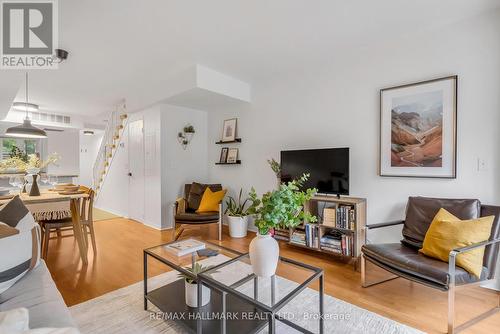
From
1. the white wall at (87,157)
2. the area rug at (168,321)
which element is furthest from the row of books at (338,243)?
the white wall at (87,157)

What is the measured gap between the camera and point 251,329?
4.93 ft

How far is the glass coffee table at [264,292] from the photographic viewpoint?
125cm

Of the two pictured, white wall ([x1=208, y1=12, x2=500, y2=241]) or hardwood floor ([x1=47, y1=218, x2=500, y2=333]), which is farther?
white wall ([x1=208, y1=12, x2=500, y2=241])

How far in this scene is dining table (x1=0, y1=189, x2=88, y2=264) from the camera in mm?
2562

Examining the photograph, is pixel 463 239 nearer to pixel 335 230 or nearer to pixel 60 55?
pixel 335 230

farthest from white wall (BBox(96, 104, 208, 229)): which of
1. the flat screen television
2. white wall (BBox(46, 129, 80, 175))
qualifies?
white wall (BBox(46, 129, 80, 175))

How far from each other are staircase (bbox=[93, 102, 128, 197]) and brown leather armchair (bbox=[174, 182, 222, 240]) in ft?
7.53

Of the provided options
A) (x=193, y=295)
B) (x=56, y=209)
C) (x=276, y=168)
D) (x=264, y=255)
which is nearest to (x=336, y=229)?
(x=276, y=168)

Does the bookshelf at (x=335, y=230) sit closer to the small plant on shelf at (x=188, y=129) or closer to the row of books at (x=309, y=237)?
the row of books at (x=309, y=237)

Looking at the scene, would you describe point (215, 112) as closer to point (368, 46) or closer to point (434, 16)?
point (368, 46)

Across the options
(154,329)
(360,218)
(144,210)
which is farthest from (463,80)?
(144,210)

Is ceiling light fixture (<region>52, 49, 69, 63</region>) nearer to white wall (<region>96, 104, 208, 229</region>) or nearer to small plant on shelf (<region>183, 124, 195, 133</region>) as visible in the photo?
white wall (<region>96, 104, 208, 229</region>)

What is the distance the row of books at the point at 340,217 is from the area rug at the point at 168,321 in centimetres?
89

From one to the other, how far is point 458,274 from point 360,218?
41.7 inches
